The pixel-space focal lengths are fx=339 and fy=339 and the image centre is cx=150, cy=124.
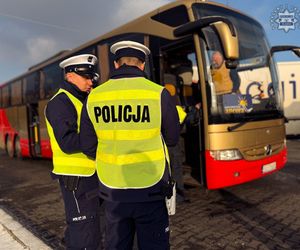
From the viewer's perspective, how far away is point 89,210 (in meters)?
2.91

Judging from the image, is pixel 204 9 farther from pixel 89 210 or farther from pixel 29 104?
pixel 29 104

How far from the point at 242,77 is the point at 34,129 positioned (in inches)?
321

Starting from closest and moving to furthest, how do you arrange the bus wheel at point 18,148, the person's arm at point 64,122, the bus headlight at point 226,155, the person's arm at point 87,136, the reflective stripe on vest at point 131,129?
the reflective stripe on vest at point 131,129 < the person's arm at point 87,136 < the person's arm at point 64,122 < the bus headlight at point 226,155 < the bus wheel at point 18,148

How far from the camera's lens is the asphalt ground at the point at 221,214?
4176mm

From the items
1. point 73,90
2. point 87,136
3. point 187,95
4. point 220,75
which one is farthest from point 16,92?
point 87,136

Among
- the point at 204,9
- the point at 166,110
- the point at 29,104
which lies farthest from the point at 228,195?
the point at 29,104

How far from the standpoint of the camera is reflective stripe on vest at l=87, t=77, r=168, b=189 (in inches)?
89.8

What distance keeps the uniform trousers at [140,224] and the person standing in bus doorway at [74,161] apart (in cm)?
51

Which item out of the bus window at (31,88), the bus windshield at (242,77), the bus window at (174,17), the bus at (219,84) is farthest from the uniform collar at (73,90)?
the bus window at (31,88)

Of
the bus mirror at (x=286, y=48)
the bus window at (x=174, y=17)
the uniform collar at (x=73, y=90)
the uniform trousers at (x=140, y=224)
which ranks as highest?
the bus window at (x=174, y=17)

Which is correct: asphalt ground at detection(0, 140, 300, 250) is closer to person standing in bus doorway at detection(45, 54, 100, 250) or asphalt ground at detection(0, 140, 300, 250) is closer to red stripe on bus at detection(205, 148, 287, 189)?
red stripe on bus at detection(205, 148, 287, 189)

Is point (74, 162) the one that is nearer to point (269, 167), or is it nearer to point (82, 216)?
point (82, 216)

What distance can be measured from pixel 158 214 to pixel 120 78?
0.98 meters

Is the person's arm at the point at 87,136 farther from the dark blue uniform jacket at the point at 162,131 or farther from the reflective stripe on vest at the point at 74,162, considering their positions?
the reflective stripe on vest at the point at 74,162
